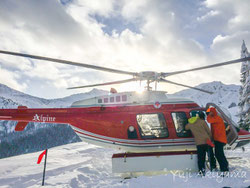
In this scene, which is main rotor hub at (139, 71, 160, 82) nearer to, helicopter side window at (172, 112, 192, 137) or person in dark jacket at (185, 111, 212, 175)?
helicopter side window at (172, 112, 192, 137)

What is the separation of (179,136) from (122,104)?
259cm

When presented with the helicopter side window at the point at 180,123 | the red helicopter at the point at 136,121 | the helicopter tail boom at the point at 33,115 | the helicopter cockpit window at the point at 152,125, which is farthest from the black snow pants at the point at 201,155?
the helicopter tail boom at the point at 33,115

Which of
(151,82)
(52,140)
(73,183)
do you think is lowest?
(52,140)

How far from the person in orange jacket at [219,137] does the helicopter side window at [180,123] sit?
1.03 meters

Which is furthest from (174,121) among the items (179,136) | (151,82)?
(151,82)

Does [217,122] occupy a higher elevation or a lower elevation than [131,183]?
higher

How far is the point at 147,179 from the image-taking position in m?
4.81

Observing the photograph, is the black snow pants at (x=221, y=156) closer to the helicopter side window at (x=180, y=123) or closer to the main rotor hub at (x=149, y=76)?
the helicopter side window at (x=180, y=123)

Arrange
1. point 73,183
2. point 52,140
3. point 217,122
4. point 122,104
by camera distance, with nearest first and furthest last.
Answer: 1. point 217,122
2. point 73,183
3. point 122,104
4. point 52,140

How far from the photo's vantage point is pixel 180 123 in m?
6.32

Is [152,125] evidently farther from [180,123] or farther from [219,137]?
[219,137]

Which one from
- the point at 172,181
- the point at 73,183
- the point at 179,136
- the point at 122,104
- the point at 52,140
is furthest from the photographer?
the point at 52,140

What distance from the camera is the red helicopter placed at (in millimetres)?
5703

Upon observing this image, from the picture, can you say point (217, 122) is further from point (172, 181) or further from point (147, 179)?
point (147, 179)
